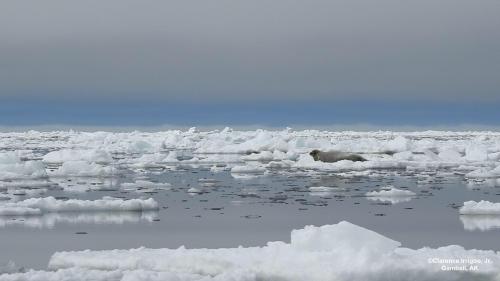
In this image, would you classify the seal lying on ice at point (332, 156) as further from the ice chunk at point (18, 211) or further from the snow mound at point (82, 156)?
the ice chunk at point (18, 211)

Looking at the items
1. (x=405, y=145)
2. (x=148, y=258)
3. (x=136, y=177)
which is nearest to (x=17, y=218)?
(x=148, y=258)

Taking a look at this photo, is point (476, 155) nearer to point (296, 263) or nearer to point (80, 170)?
point (80, 170)

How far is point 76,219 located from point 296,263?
521 cm

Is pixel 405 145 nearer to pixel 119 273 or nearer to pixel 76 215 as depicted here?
pixel 76 215

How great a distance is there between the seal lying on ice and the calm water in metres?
7.45

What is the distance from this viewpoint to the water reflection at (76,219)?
1059 centimetres

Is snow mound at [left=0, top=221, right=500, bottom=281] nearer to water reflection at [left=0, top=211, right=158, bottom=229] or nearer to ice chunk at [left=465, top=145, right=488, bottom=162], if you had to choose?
water reflection at [left=0, top=211, right=158, bottom=229]

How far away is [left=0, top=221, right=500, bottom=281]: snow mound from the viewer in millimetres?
6453

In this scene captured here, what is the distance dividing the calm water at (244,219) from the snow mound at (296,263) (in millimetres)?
837

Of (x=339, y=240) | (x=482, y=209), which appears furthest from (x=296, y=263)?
(x=482, y=209)

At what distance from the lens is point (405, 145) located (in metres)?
30.8

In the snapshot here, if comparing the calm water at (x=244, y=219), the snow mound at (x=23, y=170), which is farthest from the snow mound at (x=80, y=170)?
the calm water at (x=244, y=219)

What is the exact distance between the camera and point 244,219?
11.1 metres

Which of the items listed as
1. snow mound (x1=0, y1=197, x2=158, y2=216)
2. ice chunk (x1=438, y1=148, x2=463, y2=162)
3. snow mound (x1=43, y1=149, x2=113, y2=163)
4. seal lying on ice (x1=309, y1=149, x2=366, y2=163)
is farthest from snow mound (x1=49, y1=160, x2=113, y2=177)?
ice chunk (x1=438, y1=148, x2=463, y2=162)
